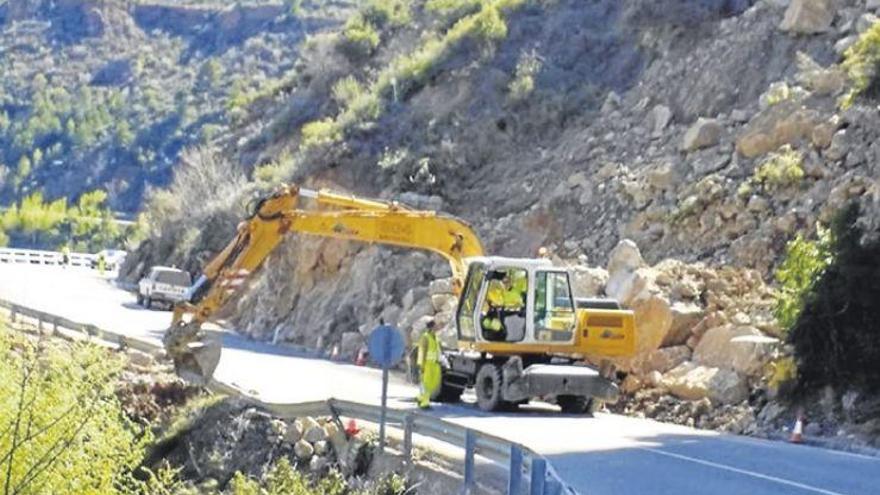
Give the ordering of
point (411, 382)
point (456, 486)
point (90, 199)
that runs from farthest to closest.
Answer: point (90, 199) → point (411, 382) → point (456, 486)

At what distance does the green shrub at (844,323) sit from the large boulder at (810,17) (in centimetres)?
1560

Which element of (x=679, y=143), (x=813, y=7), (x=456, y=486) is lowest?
(x=456, y=486)

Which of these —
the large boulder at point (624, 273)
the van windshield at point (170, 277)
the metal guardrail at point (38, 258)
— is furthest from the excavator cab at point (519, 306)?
the metal guardrail at point (38, 258)

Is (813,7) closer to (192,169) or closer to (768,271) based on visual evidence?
(768,271)

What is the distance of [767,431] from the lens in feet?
79.6

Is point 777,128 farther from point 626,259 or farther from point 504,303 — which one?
point 504,303

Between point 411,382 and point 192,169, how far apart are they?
30408 mm

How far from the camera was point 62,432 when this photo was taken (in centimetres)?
1852

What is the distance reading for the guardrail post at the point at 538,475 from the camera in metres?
15.9

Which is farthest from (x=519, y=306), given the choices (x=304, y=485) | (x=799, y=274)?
(x=304, y=485)

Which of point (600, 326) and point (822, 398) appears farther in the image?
point (600, 326)

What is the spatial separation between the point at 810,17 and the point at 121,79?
451 ft

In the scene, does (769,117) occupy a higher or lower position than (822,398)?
higher

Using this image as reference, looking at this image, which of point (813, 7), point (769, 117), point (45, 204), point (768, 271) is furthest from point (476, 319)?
point (45, 204)
